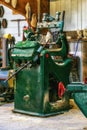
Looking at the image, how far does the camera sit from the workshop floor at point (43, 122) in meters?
4.51

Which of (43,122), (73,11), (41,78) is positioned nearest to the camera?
(43,122)

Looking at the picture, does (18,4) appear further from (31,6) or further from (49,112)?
(49,112)

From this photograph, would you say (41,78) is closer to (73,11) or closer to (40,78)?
(40,78)

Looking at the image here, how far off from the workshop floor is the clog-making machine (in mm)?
153

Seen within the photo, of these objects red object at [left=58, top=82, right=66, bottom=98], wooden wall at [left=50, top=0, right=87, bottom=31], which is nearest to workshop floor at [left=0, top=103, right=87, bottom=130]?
red object at [left=58, top=82, right=66, bottom=98]

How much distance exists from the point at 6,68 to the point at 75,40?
5.30 feet

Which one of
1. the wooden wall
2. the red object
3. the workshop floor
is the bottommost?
the workshop floor

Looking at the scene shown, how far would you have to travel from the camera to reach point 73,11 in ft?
23.9

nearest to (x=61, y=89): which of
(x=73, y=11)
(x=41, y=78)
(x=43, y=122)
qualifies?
(x=41, y=78)

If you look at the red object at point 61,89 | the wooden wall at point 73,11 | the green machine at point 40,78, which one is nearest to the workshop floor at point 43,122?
the green machine at point 40,78

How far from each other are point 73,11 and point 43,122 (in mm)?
3240

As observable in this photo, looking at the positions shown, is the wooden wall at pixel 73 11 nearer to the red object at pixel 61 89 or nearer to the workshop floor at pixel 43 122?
the red object at pixel 61 89

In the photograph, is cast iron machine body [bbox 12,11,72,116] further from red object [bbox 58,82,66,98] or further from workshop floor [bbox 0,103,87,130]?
workshop floor [bbox 0,103,87,130]

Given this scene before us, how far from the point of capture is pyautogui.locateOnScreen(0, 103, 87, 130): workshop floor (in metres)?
4.51
